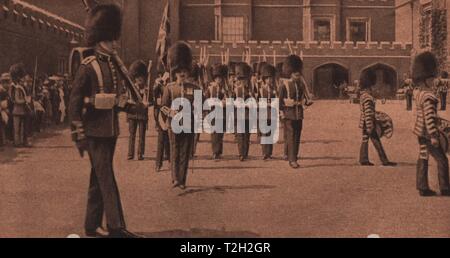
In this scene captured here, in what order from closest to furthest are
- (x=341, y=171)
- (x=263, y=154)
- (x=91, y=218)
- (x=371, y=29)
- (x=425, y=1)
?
(x=91, y=218)
(x=341, y=171)
(x=263, y=154)
(x=425, y=1)
(x=371, y=29)

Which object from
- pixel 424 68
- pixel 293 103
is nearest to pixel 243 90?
pixel 293 103

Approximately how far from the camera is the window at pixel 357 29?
1201 inches

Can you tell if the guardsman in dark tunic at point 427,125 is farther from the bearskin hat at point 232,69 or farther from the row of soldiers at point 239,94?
the bearskin hat at point 232,69

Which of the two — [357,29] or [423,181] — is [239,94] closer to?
[423,181]

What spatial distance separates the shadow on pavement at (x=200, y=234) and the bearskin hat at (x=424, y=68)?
9.21 ft

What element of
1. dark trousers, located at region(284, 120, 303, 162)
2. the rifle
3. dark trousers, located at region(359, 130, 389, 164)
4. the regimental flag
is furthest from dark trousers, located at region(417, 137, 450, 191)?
the regimental flag

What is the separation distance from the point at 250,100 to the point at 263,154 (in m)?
1.02

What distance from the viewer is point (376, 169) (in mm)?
8945

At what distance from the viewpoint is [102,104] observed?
5.40 metres

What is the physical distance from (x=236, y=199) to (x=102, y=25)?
2685 mm

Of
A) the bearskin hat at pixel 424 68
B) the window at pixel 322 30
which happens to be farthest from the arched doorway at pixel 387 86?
the bearskin hat at pixel 424 68

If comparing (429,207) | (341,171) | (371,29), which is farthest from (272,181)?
(371,29)
